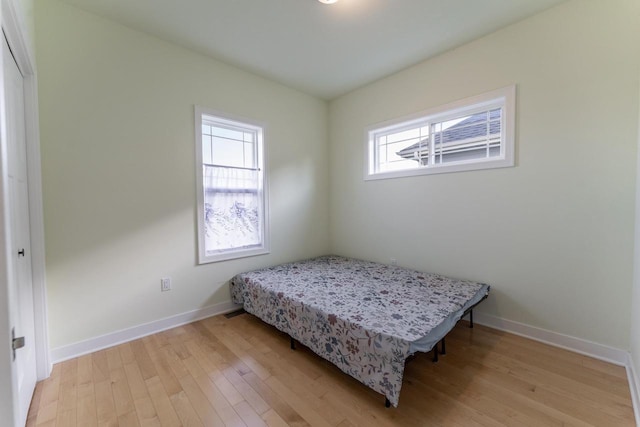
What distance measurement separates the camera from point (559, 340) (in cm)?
215

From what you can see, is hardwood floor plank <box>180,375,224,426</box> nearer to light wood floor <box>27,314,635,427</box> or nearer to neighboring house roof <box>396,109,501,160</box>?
light wood floor <box>27,314,635,427</box>

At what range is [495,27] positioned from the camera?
2.31 meters

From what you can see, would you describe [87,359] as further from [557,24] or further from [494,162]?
[557,24]

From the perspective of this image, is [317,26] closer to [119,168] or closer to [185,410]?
[119,168]

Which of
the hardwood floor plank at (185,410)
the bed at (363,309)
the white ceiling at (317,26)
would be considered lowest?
the hardwood floor plank at (185,410)

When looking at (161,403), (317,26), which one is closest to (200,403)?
(161,403)

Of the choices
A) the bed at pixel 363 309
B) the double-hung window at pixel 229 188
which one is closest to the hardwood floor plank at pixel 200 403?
the bed at pixel 363 309

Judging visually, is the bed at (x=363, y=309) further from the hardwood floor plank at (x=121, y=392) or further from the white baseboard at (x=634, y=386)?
the hardwood floor plank at (x=121, y=392)

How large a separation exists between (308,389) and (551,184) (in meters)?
2.40

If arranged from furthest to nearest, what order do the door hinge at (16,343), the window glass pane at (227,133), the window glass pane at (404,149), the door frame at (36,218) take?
1. the window glass pane at (404,149)
2. the window glass pane at (227,133)
3. the door frame at (36,218)
4. the door hinge at (16,343)

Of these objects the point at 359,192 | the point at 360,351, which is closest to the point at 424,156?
the point at 359,192

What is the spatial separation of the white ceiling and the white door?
97 cm

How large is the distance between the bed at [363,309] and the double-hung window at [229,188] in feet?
1.38

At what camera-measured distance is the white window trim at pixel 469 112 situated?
7.63 feet
